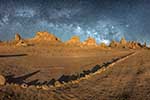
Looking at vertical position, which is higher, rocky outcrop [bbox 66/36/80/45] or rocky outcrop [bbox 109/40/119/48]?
rocky outcrop [bbox 66/36/80/45]

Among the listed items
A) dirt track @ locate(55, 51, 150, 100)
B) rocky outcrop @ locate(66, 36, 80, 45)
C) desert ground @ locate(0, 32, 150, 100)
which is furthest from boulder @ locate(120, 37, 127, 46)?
dirt track @ locate(55, 51, 150, 100)

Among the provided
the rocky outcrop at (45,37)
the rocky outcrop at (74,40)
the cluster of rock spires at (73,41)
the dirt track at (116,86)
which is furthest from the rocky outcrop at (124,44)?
the dirt track at (116,86)

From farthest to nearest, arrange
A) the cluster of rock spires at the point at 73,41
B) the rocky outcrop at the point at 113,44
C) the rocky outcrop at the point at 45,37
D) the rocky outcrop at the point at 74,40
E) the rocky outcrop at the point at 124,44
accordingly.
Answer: the rocky outcrop at the point at 113,44
the rocky outcrop at the point at 124,44
the rocky outcrop at the point at 45,37
the rocky outcrop at the point at 74,40
the cluster of rock spires at the point at 73,41

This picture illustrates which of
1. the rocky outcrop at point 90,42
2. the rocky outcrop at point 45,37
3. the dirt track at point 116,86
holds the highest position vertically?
the rocky outcrop at point 45,37

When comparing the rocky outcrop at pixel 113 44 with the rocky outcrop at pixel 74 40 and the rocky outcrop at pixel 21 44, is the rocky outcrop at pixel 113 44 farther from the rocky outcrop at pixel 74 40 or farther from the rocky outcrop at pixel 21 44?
the rocky outcrop at pixel 21 44

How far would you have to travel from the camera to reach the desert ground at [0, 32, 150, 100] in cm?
2131

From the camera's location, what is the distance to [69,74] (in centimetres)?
3222

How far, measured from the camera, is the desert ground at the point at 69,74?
69.9ft

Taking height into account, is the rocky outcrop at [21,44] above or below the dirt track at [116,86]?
above

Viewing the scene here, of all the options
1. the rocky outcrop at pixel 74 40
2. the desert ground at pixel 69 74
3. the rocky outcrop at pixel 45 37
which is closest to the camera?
the desert ground at pixel 69 74

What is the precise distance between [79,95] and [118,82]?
5.39 m

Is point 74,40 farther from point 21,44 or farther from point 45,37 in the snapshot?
point 21,44

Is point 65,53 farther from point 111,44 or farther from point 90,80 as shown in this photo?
point 90,80

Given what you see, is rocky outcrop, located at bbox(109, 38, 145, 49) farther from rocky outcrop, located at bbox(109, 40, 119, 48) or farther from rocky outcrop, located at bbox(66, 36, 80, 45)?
rocky outcrop, located at bbox(66, 36, 80, 45)
